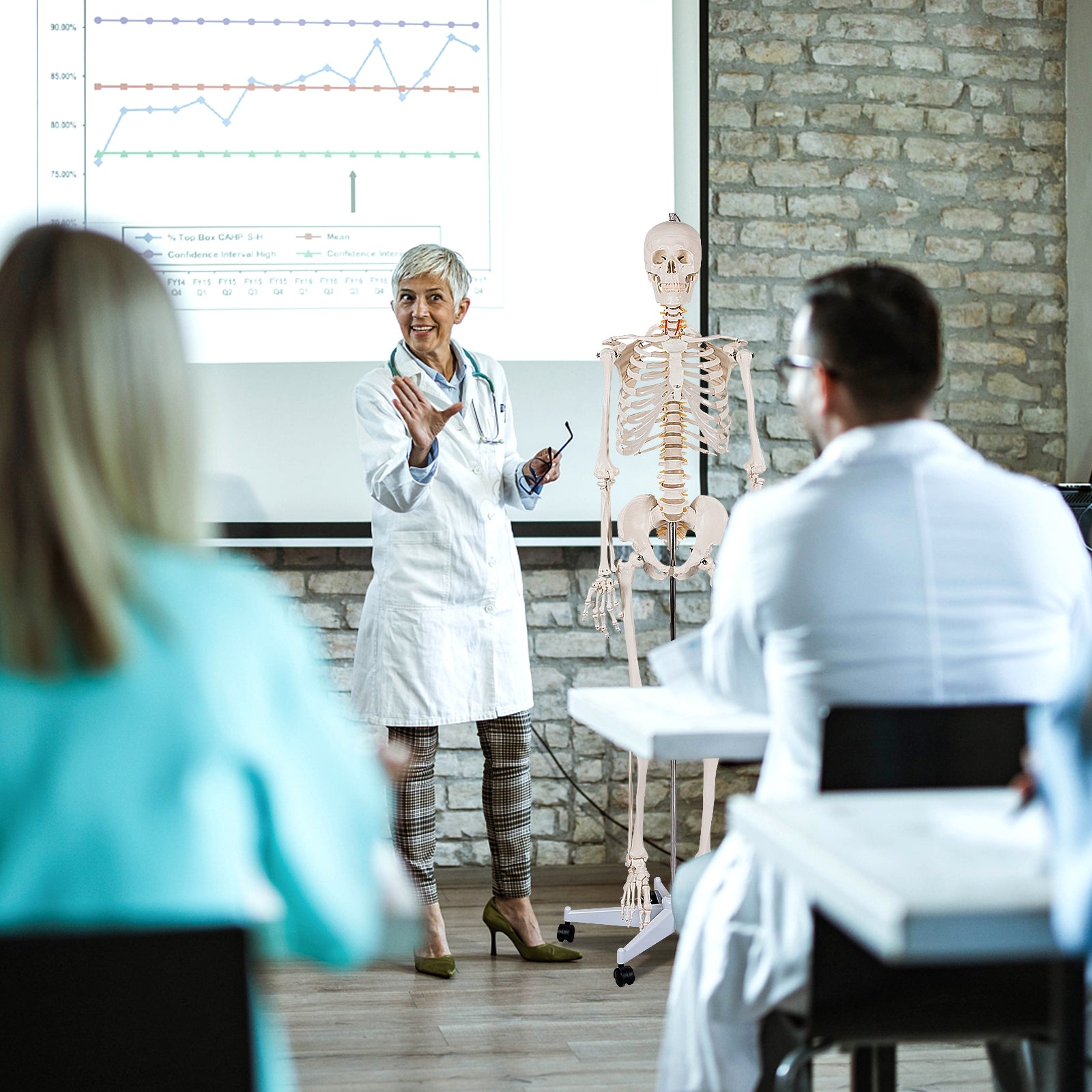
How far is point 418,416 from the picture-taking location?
322 centimetres

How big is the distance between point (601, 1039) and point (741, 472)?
2.07 m

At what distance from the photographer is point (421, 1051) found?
2.80 metres

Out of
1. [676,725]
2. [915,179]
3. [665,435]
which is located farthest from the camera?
[915,179]

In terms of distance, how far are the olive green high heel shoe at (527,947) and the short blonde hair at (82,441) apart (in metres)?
2.63

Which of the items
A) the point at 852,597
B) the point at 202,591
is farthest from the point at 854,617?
the point at 202,591

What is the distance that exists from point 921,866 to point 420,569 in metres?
2.47

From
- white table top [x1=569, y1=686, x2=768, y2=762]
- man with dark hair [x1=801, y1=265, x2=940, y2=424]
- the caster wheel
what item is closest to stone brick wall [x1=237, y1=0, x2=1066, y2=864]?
the caster wheel

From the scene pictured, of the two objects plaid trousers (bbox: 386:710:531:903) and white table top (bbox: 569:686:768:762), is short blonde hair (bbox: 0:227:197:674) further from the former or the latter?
plaid trousers (bbox: 386:710:531:903)

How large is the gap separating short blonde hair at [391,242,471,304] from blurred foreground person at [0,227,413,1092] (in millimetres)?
2360

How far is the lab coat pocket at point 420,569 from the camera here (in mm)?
3434

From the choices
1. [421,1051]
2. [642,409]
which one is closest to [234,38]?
[642,409]

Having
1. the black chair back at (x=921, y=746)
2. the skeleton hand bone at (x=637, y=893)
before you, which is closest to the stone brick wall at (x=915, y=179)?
the skeleton hand bone at (x=637, y=893)

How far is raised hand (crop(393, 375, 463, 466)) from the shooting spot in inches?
126

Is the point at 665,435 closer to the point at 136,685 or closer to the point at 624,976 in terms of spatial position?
the point at 624,976
